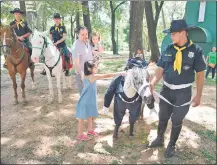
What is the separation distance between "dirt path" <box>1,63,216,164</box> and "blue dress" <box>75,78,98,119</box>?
2.58 feet

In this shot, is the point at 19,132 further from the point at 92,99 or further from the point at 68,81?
the point at 68,81

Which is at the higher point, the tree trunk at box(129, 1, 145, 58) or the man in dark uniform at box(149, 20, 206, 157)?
the tree trunk at box(129, 1, 145, 58)

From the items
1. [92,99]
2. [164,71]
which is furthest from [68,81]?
[164,71]

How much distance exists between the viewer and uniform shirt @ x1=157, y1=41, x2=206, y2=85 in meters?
3.80

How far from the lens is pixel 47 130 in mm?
5523

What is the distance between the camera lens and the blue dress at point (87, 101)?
4309mm

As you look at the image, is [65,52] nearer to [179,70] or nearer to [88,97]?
[88,97]

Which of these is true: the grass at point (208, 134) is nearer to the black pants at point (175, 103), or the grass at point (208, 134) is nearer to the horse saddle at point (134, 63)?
the black pants at point (175, 103)

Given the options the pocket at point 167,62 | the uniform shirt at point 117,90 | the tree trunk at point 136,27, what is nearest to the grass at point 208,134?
the uniform shirt at point 117,90

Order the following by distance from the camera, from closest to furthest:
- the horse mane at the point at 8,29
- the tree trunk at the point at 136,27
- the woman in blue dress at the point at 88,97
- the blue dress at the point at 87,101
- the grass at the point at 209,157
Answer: the tree trunk at the point at 136,27, the woman in blue dress at the point at 88,97, the blue dress at the point at 87,101, the horse mane at the point at 8,29, the grass at the point at 209,157

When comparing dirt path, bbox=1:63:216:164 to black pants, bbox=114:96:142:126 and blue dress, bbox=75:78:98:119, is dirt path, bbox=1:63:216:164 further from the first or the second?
blue dress, bbox=75:78:98:119

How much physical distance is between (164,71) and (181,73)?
304 mm

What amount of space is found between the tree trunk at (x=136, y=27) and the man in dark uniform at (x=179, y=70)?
47cm

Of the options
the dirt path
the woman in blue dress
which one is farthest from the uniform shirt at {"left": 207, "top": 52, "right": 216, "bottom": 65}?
the woman in blue dress
